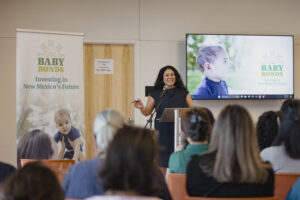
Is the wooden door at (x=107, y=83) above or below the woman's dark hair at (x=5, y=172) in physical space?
above

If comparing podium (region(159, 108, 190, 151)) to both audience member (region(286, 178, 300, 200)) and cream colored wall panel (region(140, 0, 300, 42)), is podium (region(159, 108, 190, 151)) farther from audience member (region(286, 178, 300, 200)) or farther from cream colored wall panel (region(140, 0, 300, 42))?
cream colored wall panel (region(140, 0, 300, 42))

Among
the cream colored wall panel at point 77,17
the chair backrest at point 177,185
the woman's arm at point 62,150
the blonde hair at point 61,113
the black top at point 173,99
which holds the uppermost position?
the cream colored wall panel at point 77,17

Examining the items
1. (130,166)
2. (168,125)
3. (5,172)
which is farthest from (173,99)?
(130,166)

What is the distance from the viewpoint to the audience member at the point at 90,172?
2172mm

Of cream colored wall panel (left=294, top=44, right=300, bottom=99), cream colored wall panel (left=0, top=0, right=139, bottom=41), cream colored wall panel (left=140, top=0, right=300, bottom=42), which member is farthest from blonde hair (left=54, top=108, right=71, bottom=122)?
cream colored wall panel (left=294, top=44, right=300, bottom=99)

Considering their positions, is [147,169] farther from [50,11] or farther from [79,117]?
[50,11]

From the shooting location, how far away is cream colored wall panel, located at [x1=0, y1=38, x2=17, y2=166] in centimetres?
606

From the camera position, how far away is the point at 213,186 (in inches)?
82.0

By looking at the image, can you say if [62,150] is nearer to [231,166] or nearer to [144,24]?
[144,24]

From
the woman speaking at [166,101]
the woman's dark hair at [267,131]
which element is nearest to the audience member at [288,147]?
the woman's dark hair at [267,131]

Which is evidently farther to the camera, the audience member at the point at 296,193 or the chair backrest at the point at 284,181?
the chair backrest at the point at 284,181

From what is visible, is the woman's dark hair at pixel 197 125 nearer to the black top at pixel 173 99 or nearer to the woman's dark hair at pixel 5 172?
the woman's dark hair at pixel 5 172

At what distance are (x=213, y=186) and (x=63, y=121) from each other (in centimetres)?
280

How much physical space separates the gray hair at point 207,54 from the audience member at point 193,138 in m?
3.51
